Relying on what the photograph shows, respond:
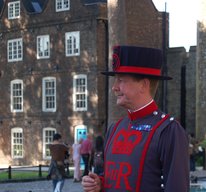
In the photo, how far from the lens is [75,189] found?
21.0 m

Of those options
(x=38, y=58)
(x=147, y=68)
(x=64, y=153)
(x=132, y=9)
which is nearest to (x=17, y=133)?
(x=38, y=58)

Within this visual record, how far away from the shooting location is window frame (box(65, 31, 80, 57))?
37844 mm

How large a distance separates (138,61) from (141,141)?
21.4 inches

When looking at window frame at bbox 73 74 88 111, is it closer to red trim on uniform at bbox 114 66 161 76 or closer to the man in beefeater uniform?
the man in beefeater uniform

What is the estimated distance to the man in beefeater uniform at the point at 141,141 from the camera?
4055 millimetres

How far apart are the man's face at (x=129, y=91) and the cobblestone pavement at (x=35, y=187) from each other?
16.0 m

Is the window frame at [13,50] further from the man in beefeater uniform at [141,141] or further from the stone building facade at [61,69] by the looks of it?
the man in beefeater uniform at [141,141]

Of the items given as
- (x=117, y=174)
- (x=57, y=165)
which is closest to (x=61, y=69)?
(x=57, y=165)

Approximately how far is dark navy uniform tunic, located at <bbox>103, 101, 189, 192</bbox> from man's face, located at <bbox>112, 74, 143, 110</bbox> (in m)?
0.08

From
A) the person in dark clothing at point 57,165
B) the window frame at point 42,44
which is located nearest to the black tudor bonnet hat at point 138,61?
the person in dark clothing at point 57,165

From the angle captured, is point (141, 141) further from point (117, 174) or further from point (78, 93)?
point (78, 93)

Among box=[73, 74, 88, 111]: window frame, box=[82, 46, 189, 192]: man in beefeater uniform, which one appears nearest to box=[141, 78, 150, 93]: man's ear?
box=[82, 46, 189, 192]: man in beefeater uniform

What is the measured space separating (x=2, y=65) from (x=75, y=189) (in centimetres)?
2276

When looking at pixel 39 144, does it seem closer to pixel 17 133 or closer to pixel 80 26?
pixel 17 133
